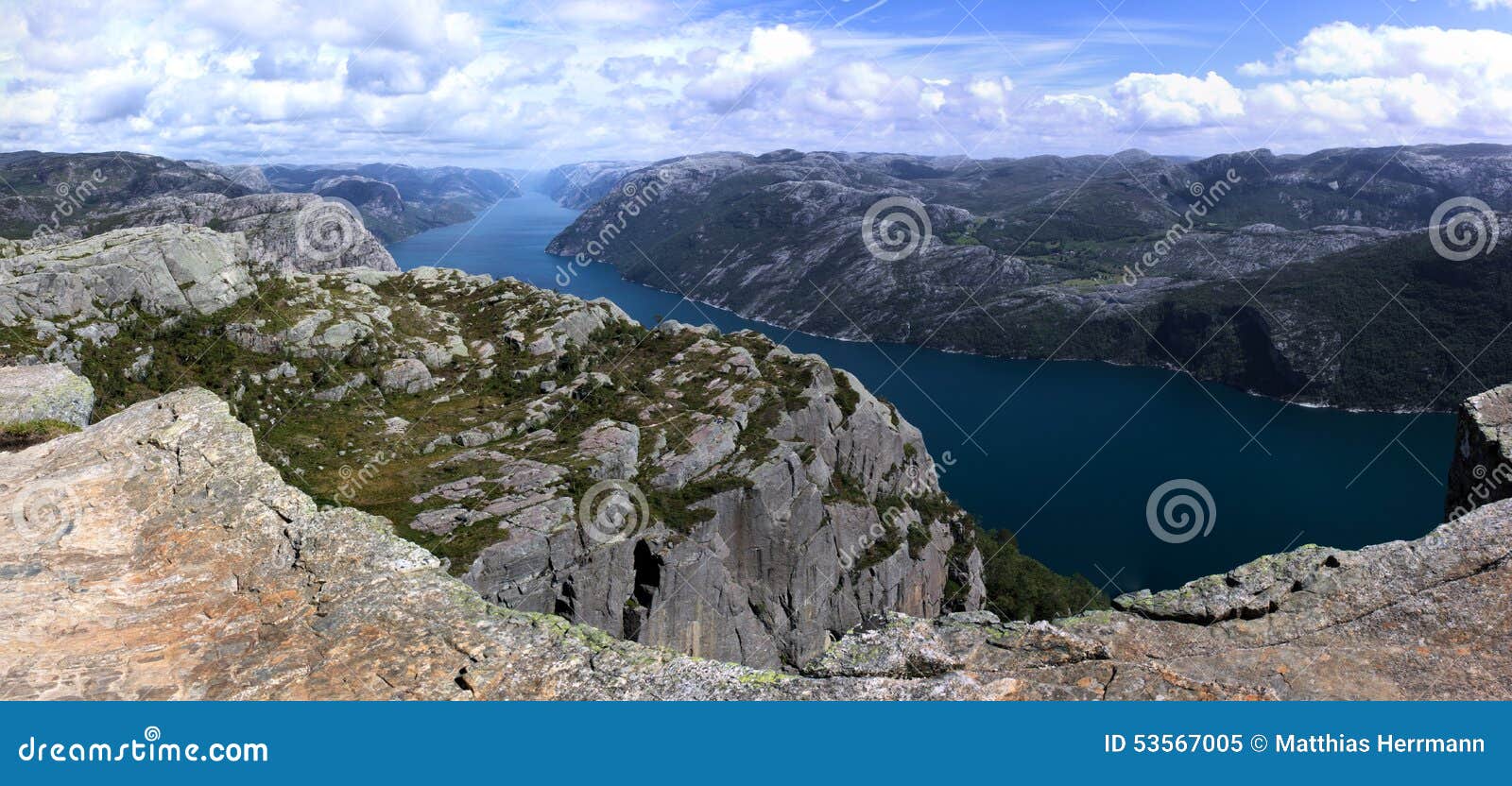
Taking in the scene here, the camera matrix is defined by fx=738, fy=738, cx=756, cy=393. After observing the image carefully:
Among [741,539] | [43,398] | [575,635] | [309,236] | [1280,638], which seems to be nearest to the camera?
[1280,638]

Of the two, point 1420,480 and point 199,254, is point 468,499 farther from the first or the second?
point 1420,480

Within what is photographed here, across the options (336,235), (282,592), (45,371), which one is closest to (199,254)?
(45,371)

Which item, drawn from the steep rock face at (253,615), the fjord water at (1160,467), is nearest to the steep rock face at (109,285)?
the steep rock face at (253,615)

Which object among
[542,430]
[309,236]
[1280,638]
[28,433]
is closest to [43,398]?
[28,433]

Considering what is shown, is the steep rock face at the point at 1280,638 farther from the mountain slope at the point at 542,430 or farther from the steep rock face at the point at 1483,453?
the mountain slope at the point at 542,430

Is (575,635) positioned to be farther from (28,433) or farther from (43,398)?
(43,398)

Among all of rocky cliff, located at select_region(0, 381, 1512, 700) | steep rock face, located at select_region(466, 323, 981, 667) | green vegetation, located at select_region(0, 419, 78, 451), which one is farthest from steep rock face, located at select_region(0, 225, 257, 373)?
rocky cliff, located at select_region(0, 381, 1512, 700)

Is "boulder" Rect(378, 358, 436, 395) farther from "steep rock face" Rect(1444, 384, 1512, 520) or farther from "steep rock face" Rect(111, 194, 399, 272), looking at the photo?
"steep rock face" Rect(111, 194, 399, 272)
